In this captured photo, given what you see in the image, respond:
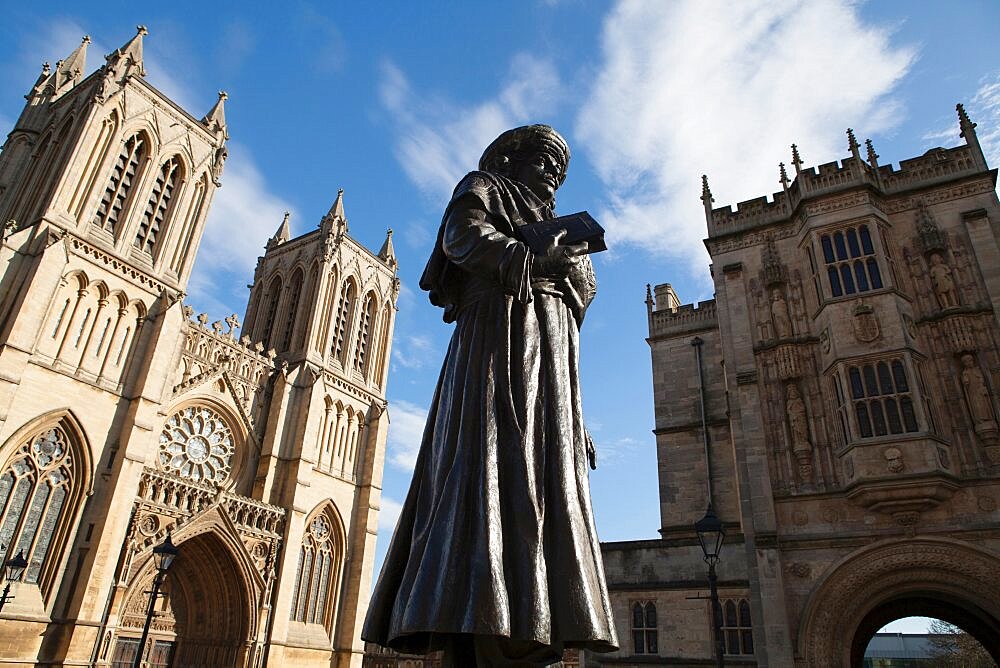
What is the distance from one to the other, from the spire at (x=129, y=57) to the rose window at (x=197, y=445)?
43.8ft

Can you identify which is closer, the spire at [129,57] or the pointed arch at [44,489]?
the pointed arch at [44,489]

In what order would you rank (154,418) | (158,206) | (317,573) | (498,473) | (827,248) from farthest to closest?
(317,573) < (158,206) < (154,418) < (827,248) < (498,473)

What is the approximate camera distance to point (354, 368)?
33188mm

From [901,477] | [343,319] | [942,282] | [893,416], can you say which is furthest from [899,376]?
[343,319]

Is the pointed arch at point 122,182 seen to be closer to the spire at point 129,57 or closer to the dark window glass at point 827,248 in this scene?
the spire at point 129,57

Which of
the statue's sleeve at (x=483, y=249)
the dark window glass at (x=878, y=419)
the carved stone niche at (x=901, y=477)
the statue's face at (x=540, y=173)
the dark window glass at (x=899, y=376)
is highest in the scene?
the dark window glass at (x=899, y=376)

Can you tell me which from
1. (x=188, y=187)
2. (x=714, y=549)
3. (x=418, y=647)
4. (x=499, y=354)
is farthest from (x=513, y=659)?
(x=188, y=187)

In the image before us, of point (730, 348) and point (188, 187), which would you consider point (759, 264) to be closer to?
point (730, 348)

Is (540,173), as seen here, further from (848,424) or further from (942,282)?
(942,282)

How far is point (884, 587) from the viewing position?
1295 cm

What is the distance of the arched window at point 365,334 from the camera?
3397 centimetres

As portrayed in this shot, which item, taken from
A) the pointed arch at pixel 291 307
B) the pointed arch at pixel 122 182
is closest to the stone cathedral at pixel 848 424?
the pointed arch at pixel 122 182

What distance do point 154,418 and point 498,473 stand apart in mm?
22992

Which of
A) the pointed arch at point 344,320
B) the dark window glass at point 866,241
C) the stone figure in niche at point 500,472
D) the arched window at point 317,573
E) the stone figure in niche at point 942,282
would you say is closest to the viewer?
the stone figure in niche at point 500,472
